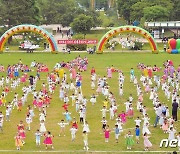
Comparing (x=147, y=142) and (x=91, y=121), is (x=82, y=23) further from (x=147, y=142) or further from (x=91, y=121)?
(x=147, y=142)

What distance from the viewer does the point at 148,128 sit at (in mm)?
25281

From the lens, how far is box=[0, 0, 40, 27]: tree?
68.4 metres

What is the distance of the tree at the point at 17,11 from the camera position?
68438 mm

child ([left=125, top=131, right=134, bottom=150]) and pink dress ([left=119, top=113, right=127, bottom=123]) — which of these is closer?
child ([left=125, top=131, right=134, bottom=150])

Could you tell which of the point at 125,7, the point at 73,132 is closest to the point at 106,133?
the point at 73,132

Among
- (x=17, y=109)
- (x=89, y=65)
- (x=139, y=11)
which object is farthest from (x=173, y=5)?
(x=17, y=109)

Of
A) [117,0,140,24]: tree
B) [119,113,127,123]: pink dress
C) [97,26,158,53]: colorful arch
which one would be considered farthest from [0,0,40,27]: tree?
[119,113,127,123]: pink dress

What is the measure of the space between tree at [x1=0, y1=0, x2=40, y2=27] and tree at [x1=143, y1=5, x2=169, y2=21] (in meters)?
18.6

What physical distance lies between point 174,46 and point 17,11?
24861 millimetres

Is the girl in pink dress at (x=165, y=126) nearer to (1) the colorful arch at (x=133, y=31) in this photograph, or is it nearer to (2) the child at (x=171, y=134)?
(2) the child at (x=171, y=134)

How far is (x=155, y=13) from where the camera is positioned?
76375 millimetres

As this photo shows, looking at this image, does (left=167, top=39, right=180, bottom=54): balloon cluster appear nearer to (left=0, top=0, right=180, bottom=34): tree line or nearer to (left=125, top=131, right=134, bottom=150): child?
(left=0, top=0, right=180, bottom=34): tree line

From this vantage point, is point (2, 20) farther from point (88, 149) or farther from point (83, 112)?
point (88, 149)

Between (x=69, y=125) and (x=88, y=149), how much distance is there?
4115 mm
